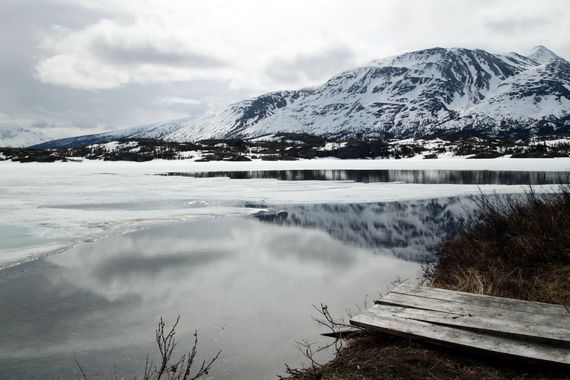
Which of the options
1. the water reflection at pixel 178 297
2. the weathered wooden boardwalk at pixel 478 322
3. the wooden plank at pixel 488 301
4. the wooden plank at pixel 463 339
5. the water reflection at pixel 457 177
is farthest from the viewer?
the water reflection at pixel 457 177

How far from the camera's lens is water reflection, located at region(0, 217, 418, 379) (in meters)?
6.34

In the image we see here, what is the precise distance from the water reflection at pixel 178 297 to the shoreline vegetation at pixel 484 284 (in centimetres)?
86

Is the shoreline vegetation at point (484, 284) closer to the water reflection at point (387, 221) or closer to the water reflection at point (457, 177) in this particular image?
the water reflection at point (387, 221)

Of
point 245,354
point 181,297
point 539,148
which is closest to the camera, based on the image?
point 245,354

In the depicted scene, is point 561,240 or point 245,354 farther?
point 561,240

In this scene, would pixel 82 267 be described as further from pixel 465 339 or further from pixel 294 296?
pixel 465 339

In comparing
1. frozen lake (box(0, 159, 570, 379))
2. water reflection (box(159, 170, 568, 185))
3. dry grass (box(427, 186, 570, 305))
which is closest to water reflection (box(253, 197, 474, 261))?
frozen lake (box(0, 159, 570, 379))

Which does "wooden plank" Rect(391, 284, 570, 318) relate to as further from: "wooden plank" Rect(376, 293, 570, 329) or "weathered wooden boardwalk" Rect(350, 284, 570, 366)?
"wooden plank" Rect(376, 293, 570, 329)

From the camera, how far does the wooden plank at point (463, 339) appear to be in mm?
4941

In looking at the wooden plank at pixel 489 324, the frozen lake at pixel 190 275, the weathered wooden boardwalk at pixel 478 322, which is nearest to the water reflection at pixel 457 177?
the frozen lake at pixel 190 275

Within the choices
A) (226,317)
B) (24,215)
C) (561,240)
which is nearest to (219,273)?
(226,317)

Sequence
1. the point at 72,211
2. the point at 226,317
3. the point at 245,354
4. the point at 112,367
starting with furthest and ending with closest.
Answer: the point at 72,211, the point at 226,317, the point at 245,354, the point at 112,367

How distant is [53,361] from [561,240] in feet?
30.9

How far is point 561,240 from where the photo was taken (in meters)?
9.67
